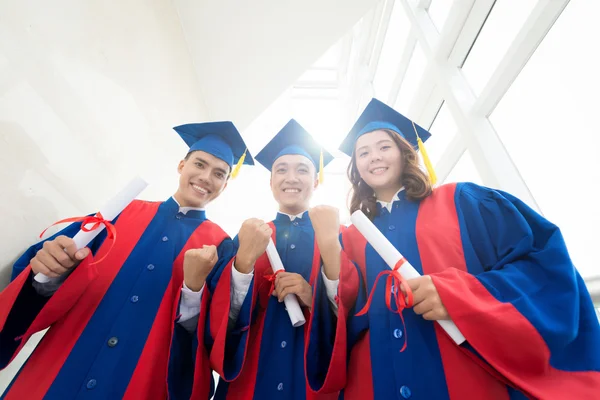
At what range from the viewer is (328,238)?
42.5 inches

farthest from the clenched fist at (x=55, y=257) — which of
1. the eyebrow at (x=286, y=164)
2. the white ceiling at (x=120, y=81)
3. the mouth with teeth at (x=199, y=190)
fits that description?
the eyebrow at (x=286, y=164)

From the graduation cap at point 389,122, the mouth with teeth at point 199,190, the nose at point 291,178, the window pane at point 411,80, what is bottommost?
the mouth with teeth at point 199,190

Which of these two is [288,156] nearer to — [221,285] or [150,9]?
[221,285]

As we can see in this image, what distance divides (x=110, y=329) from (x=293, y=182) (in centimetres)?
105

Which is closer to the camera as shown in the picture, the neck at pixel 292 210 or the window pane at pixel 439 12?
the neck at pixel 292 210

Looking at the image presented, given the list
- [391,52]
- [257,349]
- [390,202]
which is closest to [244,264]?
[257,349]

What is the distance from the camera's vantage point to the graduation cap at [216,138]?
5.18 ft

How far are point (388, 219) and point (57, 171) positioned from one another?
1.42 metres

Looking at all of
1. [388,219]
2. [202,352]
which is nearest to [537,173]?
[388,219]

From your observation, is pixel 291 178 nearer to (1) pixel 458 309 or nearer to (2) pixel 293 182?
(2) pixel 293 182

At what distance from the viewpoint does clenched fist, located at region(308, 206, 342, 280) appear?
1080 mm

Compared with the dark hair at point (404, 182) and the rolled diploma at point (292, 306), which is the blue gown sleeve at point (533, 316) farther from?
the rolled diploma at point (292, 306)

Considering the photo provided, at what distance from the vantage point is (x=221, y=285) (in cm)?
115

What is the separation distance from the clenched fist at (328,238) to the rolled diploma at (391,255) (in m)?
→ 0.23
